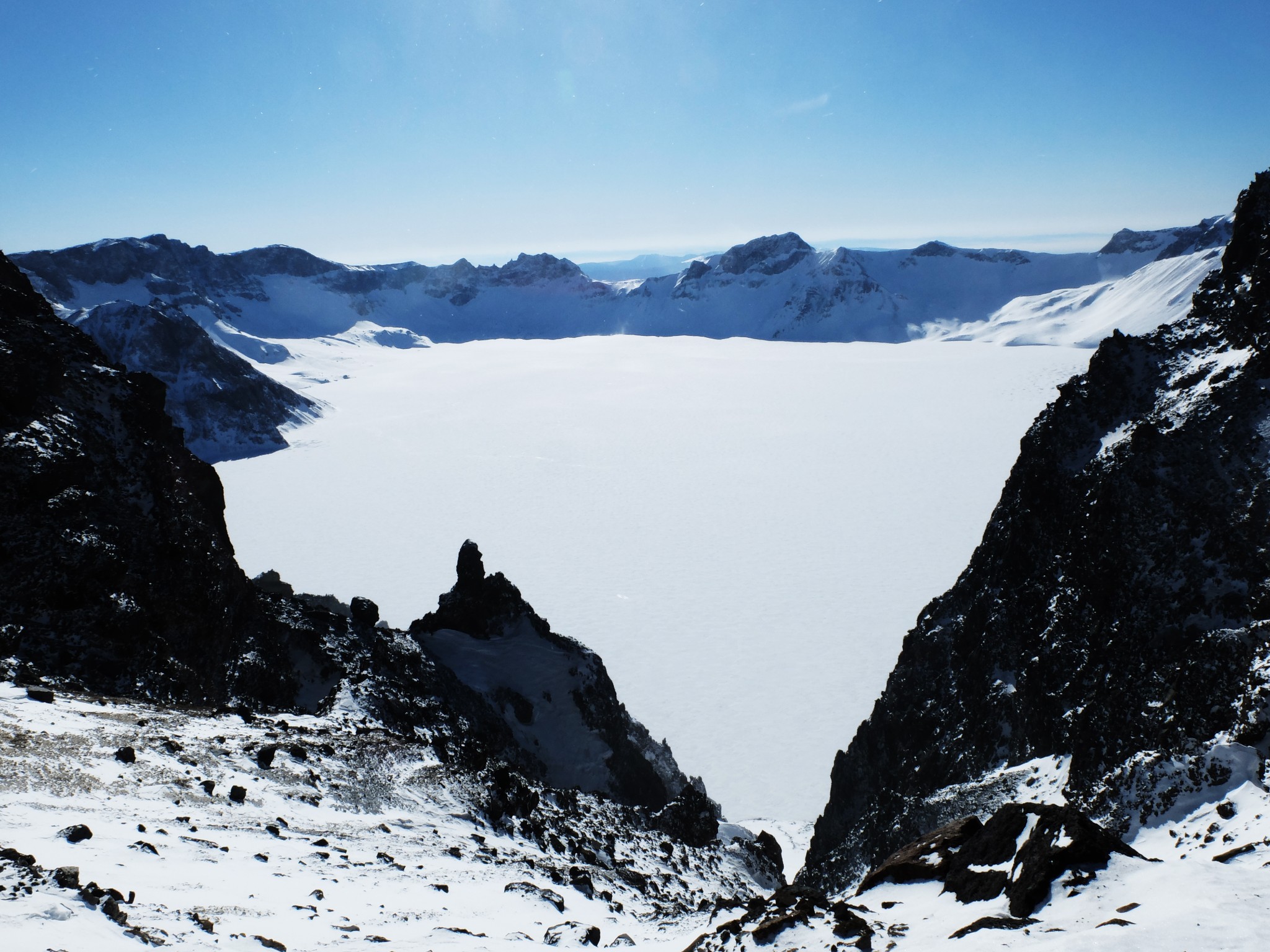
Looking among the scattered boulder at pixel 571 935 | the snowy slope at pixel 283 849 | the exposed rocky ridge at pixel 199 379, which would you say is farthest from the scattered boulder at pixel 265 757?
the exposed rocky ridge at pixel 199 379

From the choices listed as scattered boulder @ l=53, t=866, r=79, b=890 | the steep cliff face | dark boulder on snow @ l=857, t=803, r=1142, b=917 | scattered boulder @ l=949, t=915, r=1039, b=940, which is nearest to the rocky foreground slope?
scattered boulder @ l=53, t=866, r=79, b=890

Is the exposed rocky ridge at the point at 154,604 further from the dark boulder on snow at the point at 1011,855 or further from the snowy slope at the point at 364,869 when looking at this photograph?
the dark boulder on snow at the point at 1011,855

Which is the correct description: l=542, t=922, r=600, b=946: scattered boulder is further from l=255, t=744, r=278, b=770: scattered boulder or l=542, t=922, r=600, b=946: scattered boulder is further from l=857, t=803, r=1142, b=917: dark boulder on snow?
l=255, t=744, r=278, b=770: scattered boulder

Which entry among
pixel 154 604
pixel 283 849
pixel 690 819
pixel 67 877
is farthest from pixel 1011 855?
pixel 154 604

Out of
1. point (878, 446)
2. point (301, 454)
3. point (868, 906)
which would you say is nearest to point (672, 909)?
point (868, 906)

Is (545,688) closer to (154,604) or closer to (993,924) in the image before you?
(154,604)

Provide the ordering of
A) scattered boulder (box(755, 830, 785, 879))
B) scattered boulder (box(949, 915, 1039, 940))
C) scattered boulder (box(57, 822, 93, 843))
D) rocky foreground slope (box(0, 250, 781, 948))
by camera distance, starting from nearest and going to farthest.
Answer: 1. scattered boulder (box(949, 915, 1039, 940))
2. scattered boulder (box(57, 822, 93, 843))
3. rocky foreground slope (box(0, 250, 781, 948))
4. scattered boulder (box(755, 830, 785, 879))
